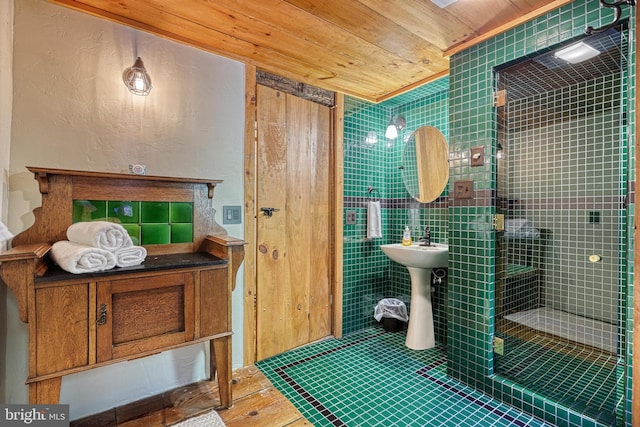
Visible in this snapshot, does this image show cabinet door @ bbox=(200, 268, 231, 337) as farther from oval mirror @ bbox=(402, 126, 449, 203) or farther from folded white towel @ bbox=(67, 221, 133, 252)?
oval mirror @ bbox=(402, 126, 449, 203)

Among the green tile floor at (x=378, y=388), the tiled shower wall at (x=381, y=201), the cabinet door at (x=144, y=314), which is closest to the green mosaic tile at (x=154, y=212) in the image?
the cabinet door at (x=144, y=314)

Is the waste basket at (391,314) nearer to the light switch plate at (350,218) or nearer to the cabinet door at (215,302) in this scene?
the light switch plate at (350,218)

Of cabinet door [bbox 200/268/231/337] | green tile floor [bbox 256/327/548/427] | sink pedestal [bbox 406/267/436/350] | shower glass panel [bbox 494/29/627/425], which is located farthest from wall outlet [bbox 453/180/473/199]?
cabinet door [bbox 200/268/231/337]

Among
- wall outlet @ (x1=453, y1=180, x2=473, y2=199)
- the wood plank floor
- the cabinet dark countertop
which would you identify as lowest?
the wood plank floor

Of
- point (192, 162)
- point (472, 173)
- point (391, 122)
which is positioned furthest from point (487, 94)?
point (192, 162)

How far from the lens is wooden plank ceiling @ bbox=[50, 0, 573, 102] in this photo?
5.04 ft

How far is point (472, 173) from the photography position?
6.07 ft

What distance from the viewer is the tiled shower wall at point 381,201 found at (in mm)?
2547

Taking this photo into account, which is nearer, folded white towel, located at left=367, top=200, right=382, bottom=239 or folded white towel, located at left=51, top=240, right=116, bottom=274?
folded white towel, located at left=51, top=240, right=116, bottom=274

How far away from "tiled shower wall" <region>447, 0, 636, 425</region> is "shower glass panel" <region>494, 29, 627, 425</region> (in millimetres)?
77

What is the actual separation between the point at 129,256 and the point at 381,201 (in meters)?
2.10

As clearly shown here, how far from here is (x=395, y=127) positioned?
2730 millimetres

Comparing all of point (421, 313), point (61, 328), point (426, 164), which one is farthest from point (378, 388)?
point (426, 164)

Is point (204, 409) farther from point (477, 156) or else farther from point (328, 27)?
point (328, 27)
